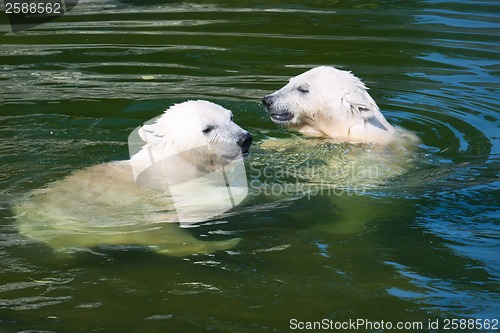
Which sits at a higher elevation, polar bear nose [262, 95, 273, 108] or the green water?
polar bear nose [262, 95, 273, 108]

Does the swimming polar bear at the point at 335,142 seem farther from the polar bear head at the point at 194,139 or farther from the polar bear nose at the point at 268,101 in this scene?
the polar bear head at the point at 194,139

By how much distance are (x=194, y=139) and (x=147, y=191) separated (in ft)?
1.52

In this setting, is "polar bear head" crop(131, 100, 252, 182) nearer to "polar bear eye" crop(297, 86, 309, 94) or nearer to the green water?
the green water

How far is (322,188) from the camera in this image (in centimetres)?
631

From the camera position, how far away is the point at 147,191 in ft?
19.3

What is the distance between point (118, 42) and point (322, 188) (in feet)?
15.5

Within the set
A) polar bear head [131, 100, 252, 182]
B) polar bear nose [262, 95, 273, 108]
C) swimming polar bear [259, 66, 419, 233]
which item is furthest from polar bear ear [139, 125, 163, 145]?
polar bear nose [262, 95, 273, 108]

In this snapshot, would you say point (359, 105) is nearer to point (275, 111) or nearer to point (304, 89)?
point (304, 89)

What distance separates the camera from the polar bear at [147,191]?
212 inches

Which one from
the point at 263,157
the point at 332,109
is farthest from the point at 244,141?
the point at 332,109

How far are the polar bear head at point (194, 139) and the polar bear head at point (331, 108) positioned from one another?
1.20 meters

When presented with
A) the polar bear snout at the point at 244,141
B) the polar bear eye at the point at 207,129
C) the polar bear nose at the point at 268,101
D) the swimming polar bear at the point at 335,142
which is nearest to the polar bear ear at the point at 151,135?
the polar bear eye at the point at 207,129

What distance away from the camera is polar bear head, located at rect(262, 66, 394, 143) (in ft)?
22.7

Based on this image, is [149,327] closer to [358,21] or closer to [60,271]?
[60,271]
